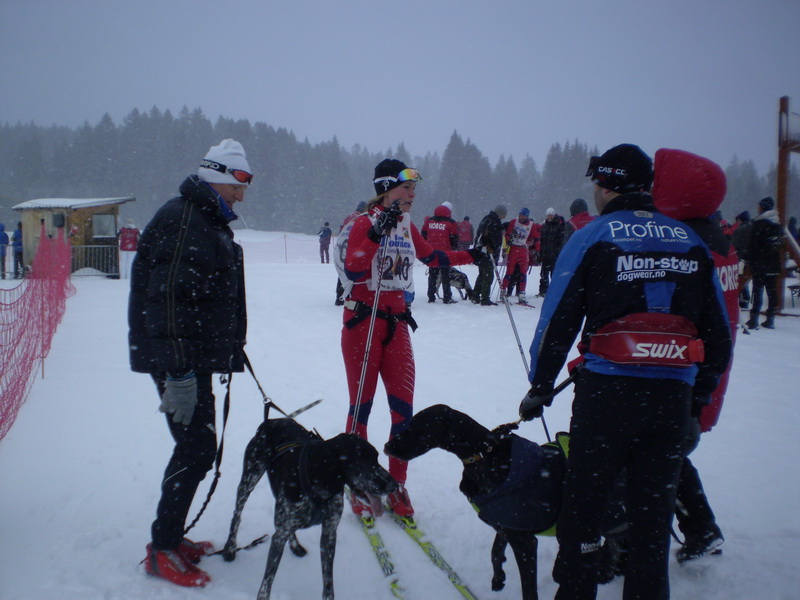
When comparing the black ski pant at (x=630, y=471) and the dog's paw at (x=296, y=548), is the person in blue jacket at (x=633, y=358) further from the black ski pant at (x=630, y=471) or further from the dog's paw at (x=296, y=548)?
the dog's paw at (x=296, y=548)

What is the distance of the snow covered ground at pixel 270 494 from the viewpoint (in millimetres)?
2639

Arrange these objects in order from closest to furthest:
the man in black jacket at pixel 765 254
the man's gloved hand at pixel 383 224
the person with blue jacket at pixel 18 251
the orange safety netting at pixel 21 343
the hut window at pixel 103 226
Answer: the man's gloved hand at pixel 383 224 → the orange safety netting at pixel 21 343 → the man in black jacket at pixel 765 254 → the person with blue jacket at pixel 18 251 → the hut window at pixel 103 226

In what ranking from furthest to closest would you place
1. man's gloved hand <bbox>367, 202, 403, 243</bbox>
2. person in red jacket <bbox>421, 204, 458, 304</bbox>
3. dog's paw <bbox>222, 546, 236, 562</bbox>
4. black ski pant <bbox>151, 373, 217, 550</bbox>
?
person in red jacket <bbox>421, 204, 458, 304</bbox>
man's gloved hand <bbox>367, 202, 403, 243</bbox>
dog's paw <bbox>222, 546, 236, 562</bbox>
black ski pant <bbox>151, 373, 217, 550</bbox>

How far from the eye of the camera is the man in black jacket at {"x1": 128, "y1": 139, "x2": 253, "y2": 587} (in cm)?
238

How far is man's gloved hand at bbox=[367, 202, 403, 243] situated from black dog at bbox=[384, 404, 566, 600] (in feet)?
4.21

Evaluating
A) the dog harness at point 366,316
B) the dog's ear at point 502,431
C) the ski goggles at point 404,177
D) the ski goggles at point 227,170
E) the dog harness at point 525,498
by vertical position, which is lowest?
the dog harness at point 525,498

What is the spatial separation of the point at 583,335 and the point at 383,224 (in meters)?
1.56

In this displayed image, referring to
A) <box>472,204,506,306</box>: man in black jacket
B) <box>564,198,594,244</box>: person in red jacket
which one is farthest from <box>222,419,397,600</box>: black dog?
<box>564,198,594,244</box>: person in red jacket

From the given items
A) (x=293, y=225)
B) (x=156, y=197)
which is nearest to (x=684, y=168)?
(x=293, y=225)

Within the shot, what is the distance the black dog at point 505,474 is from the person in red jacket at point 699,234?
0.68m

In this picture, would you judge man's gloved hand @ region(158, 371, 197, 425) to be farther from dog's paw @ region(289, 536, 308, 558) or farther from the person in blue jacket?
the person in blue jacket

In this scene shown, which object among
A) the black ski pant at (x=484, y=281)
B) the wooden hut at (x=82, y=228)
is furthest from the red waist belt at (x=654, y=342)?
the wooden hut at (x=82, y=228)

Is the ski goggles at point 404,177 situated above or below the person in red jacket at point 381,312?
above

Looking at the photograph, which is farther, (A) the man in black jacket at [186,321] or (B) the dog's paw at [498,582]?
(B) the dog's paw at [498,582]
